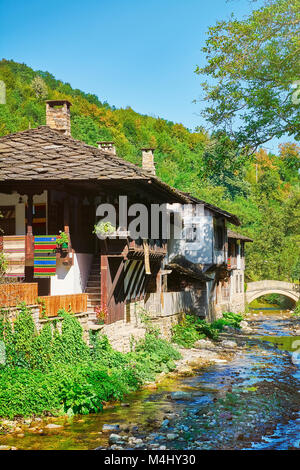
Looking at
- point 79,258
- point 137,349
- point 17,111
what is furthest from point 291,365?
point 17,111

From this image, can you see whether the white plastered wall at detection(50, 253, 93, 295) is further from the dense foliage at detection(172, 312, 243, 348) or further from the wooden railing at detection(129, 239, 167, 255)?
the dense foliage at detection(172, 312, 243, 348)

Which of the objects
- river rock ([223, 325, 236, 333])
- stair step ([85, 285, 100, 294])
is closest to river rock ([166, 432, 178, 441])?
stair step ([85, 285, 100, 294])

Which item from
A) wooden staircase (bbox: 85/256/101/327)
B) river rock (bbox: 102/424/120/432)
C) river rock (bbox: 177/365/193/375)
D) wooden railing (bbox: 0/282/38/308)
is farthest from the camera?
river rock (bbox: 177/365/193/375)

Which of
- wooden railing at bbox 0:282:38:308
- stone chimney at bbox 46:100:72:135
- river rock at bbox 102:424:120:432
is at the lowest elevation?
river rock at bbox 102:424:120:432

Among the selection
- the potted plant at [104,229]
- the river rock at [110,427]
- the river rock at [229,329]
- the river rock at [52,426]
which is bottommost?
the river rock at [229,329]

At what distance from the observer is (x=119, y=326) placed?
62.6 ft

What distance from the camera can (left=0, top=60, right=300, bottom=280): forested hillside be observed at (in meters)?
56.4

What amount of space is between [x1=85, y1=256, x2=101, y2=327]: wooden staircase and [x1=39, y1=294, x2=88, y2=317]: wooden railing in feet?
3.16

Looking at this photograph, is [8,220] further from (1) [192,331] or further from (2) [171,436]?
(1) [192,331]

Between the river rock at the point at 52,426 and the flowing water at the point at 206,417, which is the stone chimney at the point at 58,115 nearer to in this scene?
the flowing water at the point at 206,417

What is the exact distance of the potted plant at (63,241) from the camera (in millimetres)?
16781

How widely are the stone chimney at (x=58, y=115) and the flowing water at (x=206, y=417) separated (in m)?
10.3

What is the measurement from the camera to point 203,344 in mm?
26219

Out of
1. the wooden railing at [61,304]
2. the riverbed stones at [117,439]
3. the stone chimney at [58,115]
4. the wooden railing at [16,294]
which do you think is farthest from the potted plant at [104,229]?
the riverbed stones at [117,439]
